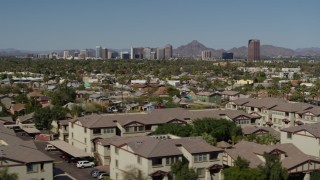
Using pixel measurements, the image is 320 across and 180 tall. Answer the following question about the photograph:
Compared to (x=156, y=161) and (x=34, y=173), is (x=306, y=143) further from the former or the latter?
(x=34, y=173)

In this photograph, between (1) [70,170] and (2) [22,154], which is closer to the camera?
(2) [22,154]

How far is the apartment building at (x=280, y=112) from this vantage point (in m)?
51.6

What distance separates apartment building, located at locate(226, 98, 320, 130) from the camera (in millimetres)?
51594

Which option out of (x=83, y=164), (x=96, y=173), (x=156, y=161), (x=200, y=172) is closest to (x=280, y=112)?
(x=200, y=172)

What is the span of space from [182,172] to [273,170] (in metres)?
5.62

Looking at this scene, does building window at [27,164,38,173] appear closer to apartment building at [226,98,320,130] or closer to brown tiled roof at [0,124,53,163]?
brown tiled roof at [0,124,53,163]

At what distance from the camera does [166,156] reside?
2978 cm

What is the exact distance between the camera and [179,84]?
109688mm

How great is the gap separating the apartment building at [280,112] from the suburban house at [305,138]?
1284 cm

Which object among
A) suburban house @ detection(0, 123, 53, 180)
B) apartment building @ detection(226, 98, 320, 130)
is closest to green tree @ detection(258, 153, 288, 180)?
suburban house @ detection(0, 123, 53, 180)

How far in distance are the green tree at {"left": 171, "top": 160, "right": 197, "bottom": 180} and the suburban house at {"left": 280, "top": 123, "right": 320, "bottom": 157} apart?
39.3 feet

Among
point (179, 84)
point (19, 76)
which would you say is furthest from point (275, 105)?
point (19, 76)

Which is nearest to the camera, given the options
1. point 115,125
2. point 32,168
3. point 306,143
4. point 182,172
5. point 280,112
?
point 32,168

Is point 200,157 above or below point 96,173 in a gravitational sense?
above
